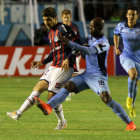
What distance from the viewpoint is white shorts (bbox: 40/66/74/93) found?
10.0 m

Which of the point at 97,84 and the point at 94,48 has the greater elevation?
the point at 94,48

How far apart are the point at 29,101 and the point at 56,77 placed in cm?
64

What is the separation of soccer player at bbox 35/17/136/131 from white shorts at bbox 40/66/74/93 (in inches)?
15.3

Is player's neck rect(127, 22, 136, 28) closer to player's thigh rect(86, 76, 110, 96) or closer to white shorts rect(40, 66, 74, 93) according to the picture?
white shorts rect(40, 66, 74, 93)

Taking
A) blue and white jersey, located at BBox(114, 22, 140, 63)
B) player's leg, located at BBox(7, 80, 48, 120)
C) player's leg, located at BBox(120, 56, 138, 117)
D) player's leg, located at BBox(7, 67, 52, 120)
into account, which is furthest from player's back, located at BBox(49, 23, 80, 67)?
blue and white jersey, located at BBox(114, 22, 140, 63)

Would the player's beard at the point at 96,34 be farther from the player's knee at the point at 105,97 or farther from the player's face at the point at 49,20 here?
the player's knee at the point at 105,97

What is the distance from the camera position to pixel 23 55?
2294cm

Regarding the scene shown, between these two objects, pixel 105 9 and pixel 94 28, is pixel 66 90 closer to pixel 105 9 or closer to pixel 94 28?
pixel 94 28

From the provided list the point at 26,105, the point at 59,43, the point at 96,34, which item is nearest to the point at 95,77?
the point at 96,34

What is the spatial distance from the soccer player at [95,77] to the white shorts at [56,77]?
15.3 inches

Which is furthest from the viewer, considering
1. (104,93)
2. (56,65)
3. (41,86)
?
(56,65)

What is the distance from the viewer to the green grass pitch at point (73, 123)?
9.27 m

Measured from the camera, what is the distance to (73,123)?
427 inches

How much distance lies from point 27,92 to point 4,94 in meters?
0.87
